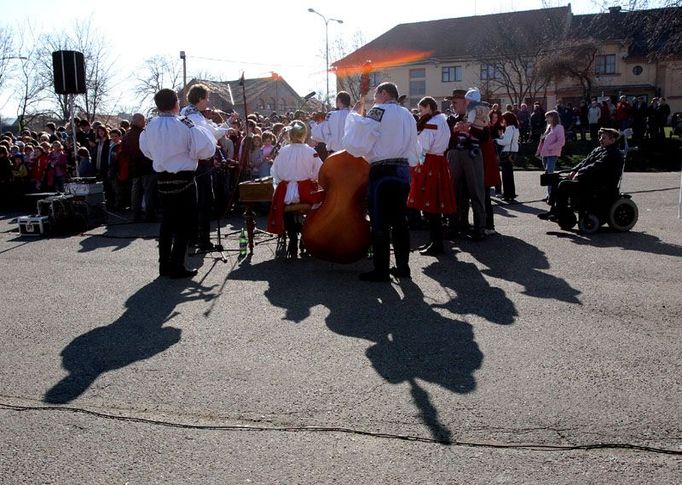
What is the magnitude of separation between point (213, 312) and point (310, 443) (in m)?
2.94

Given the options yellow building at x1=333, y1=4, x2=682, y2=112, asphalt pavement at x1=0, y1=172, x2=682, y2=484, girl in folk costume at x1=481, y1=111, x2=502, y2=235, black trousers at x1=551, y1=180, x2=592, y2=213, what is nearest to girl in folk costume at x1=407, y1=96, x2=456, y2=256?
asphalt pavement at x1=0, y1=172, x2=682, y2=484

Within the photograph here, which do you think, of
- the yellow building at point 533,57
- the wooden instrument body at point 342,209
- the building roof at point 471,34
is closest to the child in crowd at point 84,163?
the wooden instrument body at point 342,209

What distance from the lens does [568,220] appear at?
412 inches

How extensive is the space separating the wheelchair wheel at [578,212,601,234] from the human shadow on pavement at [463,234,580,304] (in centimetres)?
100

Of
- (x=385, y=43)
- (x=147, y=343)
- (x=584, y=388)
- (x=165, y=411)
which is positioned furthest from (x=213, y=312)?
(x=385, y=43)

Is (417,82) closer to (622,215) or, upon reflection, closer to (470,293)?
(622,215)

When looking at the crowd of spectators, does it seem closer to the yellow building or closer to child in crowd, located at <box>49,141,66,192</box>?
child in crowd, located at <box>49,141,66,192</box>

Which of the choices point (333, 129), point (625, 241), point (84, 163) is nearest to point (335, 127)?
point (333, 129)

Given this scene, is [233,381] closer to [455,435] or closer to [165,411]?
[165,411]

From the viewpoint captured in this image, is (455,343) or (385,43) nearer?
(455,343)

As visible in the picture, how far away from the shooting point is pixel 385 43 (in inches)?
2311

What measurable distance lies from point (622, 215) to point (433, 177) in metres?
3.06

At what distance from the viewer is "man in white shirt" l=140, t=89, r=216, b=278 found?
7949 millimetres

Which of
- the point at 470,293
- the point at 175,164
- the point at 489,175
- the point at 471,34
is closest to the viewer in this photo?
the point at 470,293
